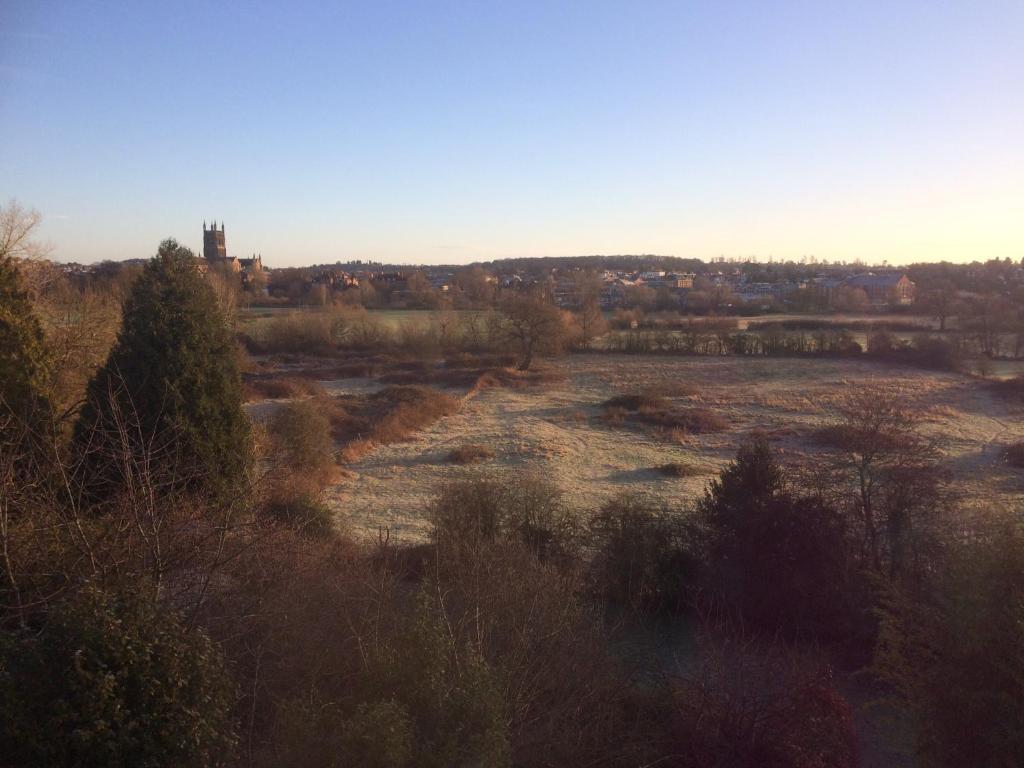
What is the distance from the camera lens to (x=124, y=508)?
634 centimetres

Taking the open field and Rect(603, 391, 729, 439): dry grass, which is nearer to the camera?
the open field

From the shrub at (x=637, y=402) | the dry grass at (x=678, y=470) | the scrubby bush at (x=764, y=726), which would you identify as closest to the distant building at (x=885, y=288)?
the shrub at (x=637, y=402)

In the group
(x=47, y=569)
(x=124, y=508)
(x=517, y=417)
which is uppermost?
(x=124, y=508)

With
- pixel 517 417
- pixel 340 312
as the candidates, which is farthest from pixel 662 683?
pixel 340 312

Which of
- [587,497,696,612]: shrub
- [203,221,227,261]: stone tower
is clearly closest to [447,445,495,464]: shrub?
[587,497,696,612]: shrub

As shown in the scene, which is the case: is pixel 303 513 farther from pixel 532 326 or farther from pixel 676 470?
pixel 532 326

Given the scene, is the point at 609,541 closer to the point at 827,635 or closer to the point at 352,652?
the point at 827,635

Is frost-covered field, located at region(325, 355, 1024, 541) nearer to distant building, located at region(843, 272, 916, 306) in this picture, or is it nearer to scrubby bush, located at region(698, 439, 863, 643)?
scrubby bush, located at region(698, 439, 863, 643)

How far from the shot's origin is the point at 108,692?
3.55 meters

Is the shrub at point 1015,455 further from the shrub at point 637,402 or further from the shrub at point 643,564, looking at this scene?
the shrub at point 643,564

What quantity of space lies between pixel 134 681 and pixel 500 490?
27.3 ft

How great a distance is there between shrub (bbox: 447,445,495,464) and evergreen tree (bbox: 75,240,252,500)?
10779mm

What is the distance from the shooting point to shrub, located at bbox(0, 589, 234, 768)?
3.51 metres

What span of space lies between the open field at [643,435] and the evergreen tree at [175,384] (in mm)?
4327
